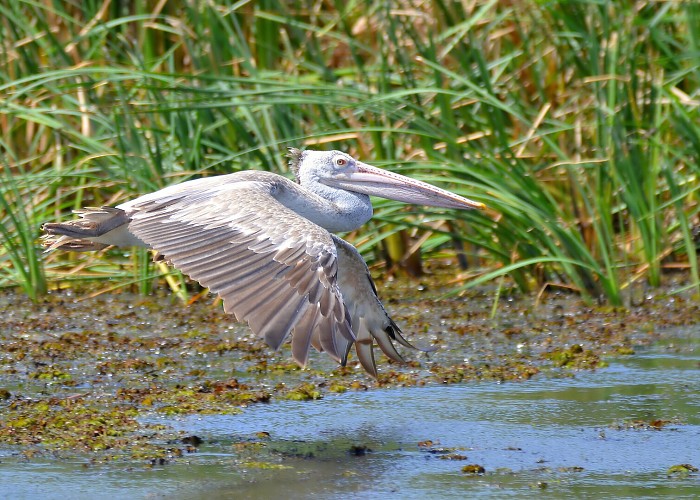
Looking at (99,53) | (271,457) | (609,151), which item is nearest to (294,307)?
(271,457)

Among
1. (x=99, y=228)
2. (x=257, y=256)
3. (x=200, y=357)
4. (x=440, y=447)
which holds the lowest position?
(x=440, y=447)

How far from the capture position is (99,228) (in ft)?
17.0

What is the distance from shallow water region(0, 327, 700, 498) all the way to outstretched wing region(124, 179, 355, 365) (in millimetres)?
343

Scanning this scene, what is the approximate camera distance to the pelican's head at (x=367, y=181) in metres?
5.59

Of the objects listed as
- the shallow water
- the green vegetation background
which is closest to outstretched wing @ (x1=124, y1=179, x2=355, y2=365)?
the shallow water

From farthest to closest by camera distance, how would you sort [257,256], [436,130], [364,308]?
[436,130] → [364,308] → [257,256]

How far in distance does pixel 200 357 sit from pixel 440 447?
168 cm

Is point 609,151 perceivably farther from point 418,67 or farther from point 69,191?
point 69,191

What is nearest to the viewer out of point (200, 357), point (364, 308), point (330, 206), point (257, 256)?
point (257, 256)

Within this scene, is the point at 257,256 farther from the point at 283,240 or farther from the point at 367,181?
the point at 367,181

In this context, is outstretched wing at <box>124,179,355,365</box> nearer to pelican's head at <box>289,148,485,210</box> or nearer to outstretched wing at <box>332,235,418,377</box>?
outstretched wing at <box>332,235,418,377</box>

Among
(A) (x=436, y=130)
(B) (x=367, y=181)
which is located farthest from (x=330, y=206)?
(A) (x=436, y=130)

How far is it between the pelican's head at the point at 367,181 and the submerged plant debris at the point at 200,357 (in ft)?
2.30

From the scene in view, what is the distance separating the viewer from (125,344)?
18.8 ft
